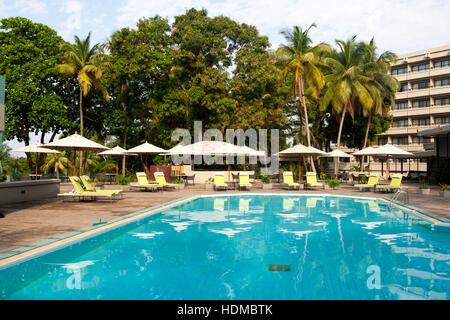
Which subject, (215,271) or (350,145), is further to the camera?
(350,145)

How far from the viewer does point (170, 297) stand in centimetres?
438

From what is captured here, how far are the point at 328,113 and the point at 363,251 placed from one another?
3018 cm

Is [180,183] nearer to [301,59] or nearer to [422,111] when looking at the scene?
[301,59]

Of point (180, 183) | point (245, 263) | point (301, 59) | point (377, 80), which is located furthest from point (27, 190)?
point (377, 80)

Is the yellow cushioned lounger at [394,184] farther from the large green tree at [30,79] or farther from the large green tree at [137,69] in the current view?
the large green tree at [30,79]

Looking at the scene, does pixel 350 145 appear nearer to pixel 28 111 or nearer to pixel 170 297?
pixel 28 111

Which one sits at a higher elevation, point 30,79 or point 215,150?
point 30,79

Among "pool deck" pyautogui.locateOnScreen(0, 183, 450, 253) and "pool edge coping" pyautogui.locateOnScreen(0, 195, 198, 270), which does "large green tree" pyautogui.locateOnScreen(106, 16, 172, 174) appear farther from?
"pool edge coping" pyautogui.locateOnScreen(0, 195, 198, 270)

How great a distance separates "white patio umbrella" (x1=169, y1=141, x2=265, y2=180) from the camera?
805 inches

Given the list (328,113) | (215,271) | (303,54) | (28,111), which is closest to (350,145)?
(328,113)

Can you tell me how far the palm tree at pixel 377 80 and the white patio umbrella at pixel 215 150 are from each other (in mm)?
12795

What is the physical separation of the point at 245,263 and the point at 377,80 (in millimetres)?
30193

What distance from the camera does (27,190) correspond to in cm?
1259

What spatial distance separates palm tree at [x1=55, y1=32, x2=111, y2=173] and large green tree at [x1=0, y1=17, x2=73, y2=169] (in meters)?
1.60
